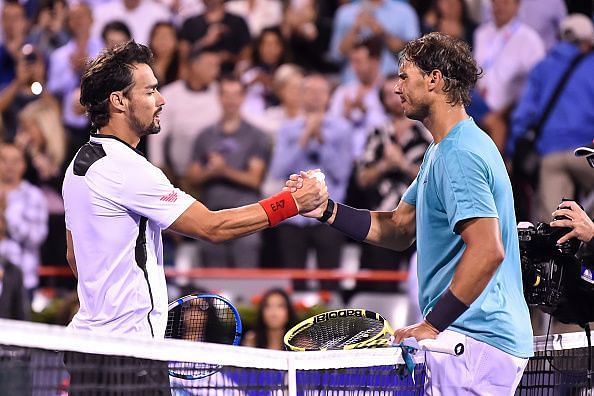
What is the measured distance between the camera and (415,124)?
9.57 meters

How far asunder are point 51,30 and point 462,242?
8.16m

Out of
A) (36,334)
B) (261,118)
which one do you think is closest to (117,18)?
(261,118)

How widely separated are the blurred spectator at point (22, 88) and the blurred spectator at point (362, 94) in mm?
3075

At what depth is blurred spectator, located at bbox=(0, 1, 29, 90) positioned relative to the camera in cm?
1130

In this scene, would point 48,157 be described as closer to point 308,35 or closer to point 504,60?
point 308,35

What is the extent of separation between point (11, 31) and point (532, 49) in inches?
211

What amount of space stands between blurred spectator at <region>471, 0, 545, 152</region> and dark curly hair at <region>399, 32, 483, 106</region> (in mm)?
5299

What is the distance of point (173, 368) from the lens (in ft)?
12.2

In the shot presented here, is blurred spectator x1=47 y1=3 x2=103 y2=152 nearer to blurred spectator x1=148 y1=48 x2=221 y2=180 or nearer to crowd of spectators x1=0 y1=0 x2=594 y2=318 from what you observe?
crowd of spectators x1=0 y1=0 x2=594 y2=318

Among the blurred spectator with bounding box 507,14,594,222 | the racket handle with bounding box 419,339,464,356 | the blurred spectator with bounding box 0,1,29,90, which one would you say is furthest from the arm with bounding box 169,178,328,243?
the blurred spectator with bounding box 0,1,29,90

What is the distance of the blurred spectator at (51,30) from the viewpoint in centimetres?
1128

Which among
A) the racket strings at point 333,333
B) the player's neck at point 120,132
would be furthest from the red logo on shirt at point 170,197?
the racket strings at point 333,333

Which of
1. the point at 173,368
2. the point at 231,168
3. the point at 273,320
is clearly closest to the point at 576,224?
the point at 173,368

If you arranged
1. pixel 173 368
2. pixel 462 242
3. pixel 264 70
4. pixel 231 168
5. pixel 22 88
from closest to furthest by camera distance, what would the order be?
pixel 173 368
pixel 462 242
pixel 231 168
pixel 264 70
pixel 22 88
